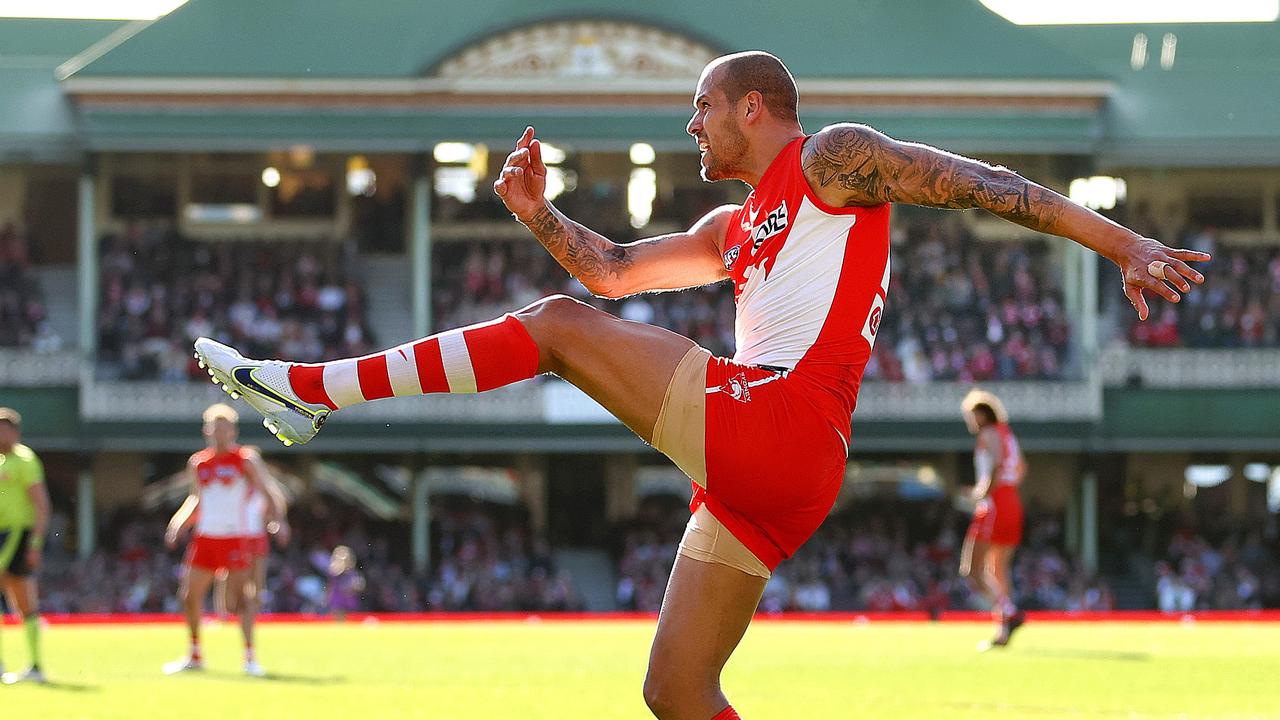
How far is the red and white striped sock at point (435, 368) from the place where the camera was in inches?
186

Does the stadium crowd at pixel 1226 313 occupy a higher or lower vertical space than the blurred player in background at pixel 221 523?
higher

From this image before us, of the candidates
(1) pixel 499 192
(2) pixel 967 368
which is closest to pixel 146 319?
(2) pixel 967 368

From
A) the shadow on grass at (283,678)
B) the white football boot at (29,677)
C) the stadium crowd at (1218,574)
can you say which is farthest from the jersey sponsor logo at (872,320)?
the stadium crowd at (1218,574)

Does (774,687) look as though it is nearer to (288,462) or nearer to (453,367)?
(453,367)

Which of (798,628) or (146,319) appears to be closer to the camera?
(798,628)

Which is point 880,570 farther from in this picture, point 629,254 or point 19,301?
point 629,254

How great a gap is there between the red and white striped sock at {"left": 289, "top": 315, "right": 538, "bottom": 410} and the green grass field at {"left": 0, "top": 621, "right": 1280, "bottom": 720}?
16.7ft

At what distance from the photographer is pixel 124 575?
Result: 87.5 feet

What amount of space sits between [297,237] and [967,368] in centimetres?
1295

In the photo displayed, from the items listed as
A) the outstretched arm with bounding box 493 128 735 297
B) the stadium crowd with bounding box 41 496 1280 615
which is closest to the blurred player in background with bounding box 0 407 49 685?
the outstretched arm with bounding box 493 128 735 297

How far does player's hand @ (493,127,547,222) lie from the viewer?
5.24m

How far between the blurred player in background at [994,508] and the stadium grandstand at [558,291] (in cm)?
1266

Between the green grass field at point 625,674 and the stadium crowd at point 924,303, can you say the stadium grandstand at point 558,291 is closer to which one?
the stadium crowd at point 924,303

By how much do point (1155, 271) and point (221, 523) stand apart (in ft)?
32.7
